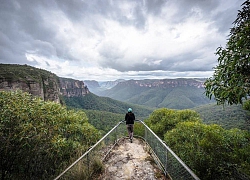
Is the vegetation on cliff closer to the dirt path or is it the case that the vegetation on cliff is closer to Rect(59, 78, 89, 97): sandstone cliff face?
the dirt path

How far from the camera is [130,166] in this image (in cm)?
498

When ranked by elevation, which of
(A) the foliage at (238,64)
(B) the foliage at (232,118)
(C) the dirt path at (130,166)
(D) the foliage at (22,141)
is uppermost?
(A) the foliage at (238,64)

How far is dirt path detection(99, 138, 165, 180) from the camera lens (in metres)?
4.37

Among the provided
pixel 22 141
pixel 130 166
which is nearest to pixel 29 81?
pixel 22 141

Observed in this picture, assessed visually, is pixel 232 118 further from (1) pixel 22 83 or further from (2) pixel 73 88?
(2) pixel 73 88

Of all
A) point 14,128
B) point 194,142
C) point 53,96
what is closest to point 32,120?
point 14,128

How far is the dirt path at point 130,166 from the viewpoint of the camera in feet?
14.3

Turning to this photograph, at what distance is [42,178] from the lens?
4.96 meters

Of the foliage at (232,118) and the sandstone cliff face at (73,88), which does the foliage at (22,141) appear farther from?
the sandstone cliff face at (73,88)

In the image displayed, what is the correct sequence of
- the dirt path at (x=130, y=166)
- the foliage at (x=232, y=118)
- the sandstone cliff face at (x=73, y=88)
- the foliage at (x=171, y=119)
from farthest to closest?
the sandstone cliff face at (x=73, y=88)
the foliage at (x=171, y=119)
the foliage at (x=232, y=118)
the dirt path at (x=130, y=166)

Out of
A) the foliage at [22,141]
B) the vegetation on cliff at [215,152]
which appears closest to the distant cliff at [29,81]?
the foliage at [22,141]

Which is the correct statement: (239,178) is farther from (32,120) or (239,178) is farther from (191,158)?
(32,120)

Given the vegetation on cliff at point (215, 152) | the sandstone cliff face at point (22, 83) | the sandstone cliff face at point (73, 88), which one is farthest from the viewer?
the sandstone cliff face at point (73, 88)

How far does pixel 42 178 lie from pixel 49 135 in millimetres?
1632
